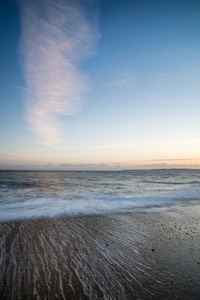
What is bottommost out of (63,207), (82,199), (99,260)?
(82,199)

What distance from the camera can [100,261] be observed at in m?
3.41

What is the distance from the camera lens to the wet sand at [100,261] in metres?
2.58

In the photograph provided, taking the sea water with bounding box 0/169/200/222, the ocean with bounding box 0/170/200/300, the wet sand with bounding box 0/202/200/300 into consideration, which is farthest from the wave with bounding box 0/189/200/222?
the wet sand with bounding box 0/202/200/300

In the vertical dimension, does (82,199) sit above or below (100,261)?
below

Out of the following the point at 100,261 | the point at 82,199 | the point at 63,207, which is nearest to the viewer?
the point at 100,261

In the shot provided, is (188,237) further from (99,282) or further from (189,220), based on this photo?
(99,282)

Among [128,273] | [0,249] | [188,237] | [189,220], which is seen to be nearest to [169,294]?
[128,273]

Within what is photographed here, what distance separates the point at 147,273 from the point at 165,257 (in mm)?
779

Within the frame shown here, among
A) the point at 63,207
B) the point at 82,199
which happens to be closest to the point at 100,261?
the point at 63,207

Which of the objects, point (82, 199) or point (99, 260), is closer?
point (99, 260)

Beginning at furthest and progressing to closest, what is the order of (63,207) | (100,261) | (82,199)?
(82,199), (63,207), (100,261)

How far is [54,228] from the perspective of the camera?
5.41m

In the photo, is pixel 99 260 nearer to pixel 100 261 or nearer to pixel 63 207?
pixel 100 261

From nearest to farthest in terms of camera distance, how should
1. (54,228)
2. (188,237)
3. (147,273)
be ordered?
(147,273), (188,237), (54,228)
